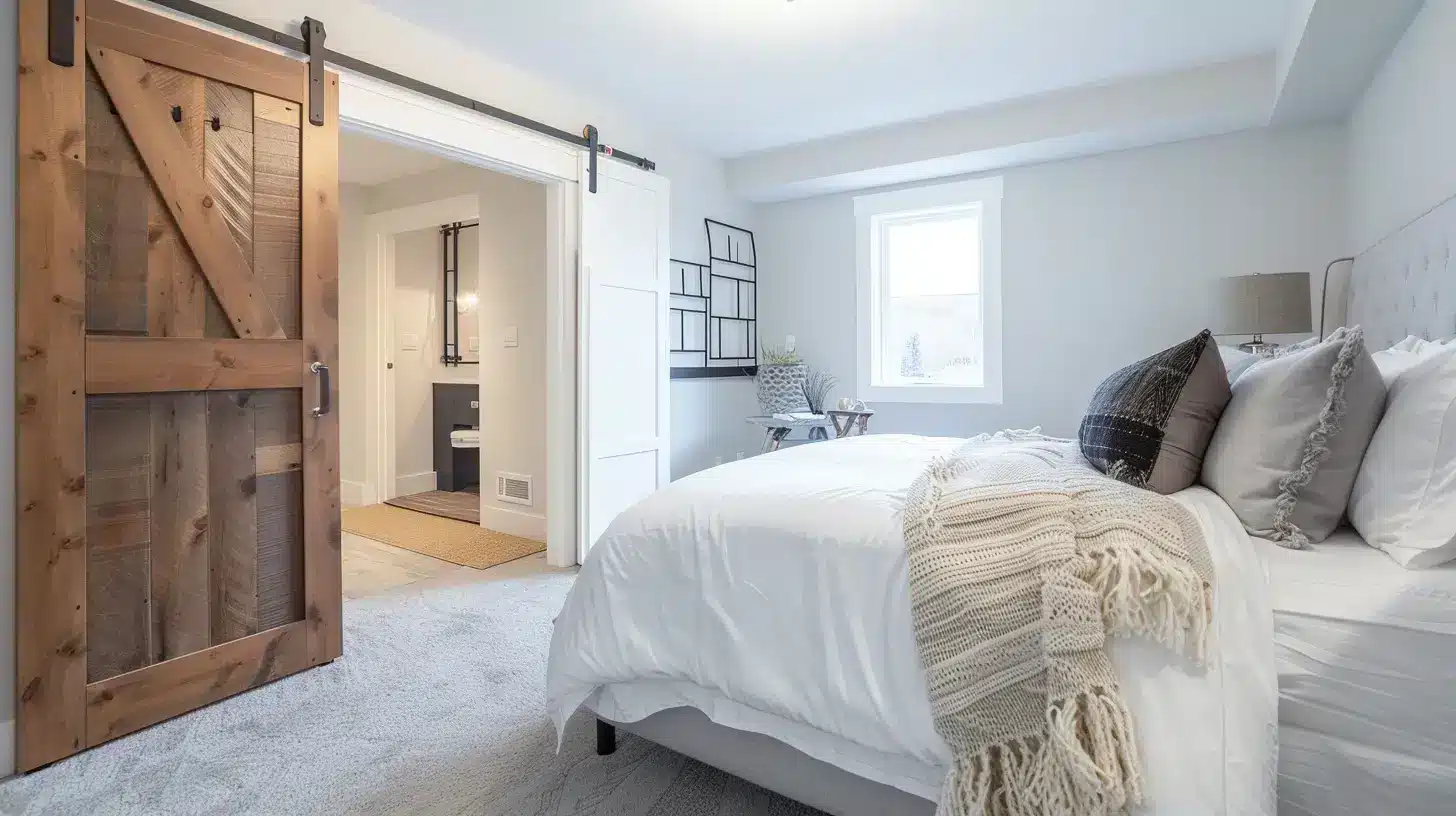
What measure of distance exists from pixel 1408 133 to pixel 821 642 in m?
2.82

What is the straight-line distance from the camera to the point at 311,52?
2.48 m

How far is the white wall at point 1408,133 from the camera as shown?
212 centimetres

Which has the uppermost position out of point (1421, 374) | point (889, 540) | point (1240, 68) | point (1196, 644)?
point (1240, 68)

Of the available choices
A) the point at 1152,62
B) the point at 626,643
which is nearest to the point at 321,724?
the point at 626,643

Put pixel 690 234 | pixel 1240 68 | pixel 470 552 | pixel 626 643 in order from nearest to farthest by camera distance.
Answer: pixel 626 643
pixel 1240 68
pixel 470 552
pixel 690 234

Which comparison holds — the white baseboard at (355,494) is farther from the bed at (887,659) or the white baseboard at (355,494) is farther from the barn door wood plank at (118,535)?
the bed at (887,659)

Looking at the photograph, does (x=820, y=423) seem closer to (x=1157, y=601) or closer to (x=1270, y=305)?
(x=1270, y=305)

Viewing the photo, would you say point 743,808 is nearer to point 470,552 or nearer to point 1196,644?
point 1196,644

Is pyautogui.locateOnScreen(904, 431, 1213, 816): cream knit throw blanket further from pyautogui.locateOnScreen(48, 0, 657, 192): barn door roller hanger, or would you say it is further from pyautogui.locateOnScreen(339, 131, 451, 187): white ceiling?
pyautogui.locateOnScreen(339, 131, 451, 187): white ceiling

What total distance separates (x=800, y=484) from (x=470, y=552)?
287 cm

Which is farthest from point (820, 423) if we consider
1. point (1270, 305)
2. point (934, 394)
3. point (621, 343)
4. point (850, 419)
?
point (1270, 305)

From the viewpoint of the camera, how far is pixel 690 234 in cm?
453

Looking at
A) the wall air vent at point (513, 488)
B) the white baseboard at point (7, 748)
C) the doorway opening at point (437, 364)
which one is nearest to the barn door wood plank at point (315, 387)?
the white baseboard at point (7, 748)

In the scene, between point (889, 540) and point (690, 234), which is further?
point (690, 234)
